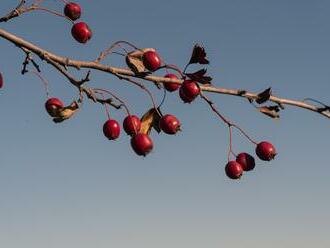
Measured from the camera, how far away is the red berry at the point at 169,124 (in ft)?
12.6

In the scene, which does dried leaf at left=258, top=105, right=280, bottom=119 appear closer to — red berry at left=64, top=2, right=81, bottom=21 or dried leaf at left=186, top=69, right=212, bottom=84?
dried leaf at left=186, top=69, right=212, bottom=84

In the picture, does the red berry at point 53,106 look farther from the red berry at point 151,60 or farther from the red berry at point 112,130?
the red berry at point 151,60

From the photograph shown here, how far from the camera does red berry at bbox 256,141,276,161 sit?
4.31 meters

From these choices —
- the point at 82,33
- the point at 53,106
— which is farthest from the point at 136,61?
the point at 82,33

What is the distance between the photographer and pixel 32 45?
369cm

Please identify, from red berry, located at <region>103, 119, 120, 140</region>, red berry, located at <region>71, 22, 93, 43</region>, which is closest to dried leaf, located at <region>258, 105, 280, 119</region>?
red berry, located at <region>103, 119, 120, 140</region>

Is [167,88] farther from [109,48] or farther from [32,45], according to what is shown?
[32,45]

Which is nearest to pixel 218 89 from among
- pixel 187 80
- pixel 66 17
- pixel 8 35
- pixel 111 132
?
pixel 187 80

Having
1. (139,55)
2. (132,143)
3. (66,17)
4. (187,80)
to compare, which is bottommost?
(132,143)

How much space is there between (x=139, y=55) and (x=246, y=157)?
1.43 metres

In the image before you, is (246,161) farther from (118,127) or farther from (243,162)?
(118,127)

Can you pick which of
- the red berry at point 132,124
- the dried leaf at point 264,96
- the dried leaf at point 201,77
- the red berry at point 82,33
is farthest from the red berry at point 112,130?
the dried leaf at point 264,96

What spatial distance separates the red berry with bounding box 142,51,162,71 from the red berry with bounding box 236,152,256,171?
127 centimetres

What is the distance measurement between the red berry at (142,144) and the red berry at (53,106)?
61cm
